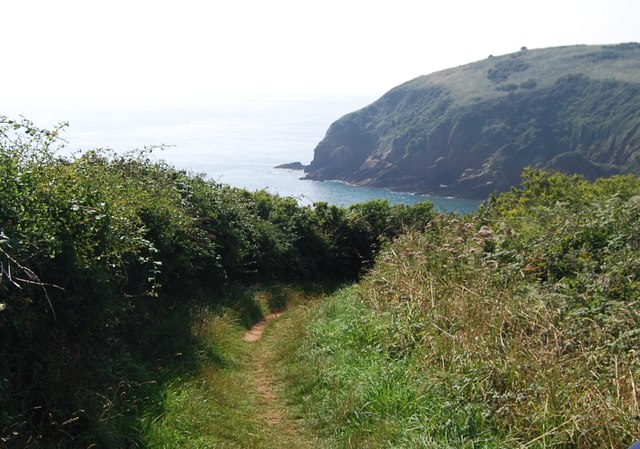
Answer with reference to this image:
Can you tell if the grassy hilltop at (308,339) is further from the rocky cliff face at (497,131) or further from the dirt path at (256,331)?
the rocky cliff face at (497,131)

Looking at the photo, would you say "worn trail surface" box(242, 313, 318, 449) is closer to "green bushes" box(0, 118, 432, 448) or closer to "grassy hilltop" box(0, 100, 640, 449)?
"grassy hilltop" box(0, 100, 640, 449)

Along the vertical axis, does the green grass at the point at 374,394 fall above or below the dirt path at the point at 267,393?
above

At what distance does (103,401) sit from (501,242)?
769cm

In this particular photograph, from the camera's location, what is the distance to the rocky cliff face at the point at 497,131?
132 meters

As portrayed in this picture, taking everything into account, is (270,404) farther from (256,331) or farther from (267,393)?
(256,331)

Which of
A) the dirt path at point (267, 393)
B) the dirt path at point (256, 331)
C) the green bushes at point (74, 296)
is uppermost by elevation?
the green bushes at point (74, 296)

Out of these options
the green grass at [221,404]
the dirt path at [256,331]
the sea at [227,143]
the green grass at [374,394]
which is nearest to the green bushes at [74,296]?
the green grass at [221,404]

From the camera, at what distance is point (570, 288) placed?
8461 millimetres

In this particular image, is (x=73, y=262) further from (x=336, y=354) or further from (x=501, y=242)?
(x=501, y=242)

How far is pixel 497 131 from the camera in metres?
147

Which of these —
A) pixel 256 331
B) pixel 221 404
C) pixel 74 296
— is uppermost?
pixel 74 296

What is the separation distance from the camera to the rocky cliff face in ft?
433

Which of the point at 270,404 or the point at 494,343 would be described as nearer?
the point at 494,343

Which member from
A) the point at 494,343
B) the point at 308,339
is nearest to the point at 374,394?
the point at 494,343
